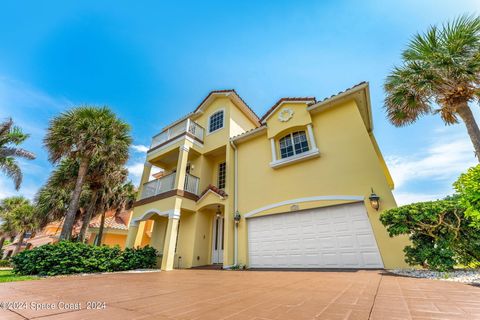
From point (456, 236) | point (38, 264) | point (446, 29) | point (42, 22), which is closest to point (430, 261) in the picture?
point (456, 236)

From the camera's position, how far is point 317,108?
8.62 metres

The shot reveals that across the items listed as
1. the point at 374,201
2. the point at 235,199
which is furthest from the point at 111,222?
the point at 374,201

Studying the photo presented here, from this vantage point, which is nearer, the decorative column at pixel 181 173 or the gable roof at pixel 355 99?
the gable roof at pixel 355 99

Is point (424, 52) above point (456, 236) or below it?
above

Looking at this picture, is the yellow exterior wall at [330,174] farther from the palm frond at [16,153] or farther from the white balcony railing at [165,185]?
the palm frond at [16,153]

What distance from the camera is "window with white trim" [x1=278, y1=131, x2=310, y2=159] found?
29.1 feet

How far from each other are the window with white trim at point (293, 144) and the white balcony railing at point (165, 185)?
16.6 feet

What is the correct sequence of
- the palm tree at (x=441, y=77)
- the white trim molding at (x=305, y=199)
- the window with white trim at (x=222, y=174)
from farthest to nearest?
the window with white trim at (x=222, y=174)
the white trim molding at (x=305, y=199)
the palm tree at (x=441, y=77)

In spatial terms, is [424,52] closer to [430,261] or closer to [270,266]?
[430,261]

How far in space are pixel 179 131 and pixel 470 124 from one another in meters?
12.6

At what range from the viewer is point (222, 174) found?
12.0 metres

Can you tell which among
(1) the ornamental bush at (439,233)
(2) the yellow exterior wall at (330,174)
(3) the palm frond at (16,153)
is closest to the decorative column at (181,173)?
(2) the yellow exterior wall at (330,174)

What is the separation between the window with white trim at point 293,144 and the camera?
29.1 ft

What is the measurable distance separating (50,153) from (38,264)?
5.54 m
